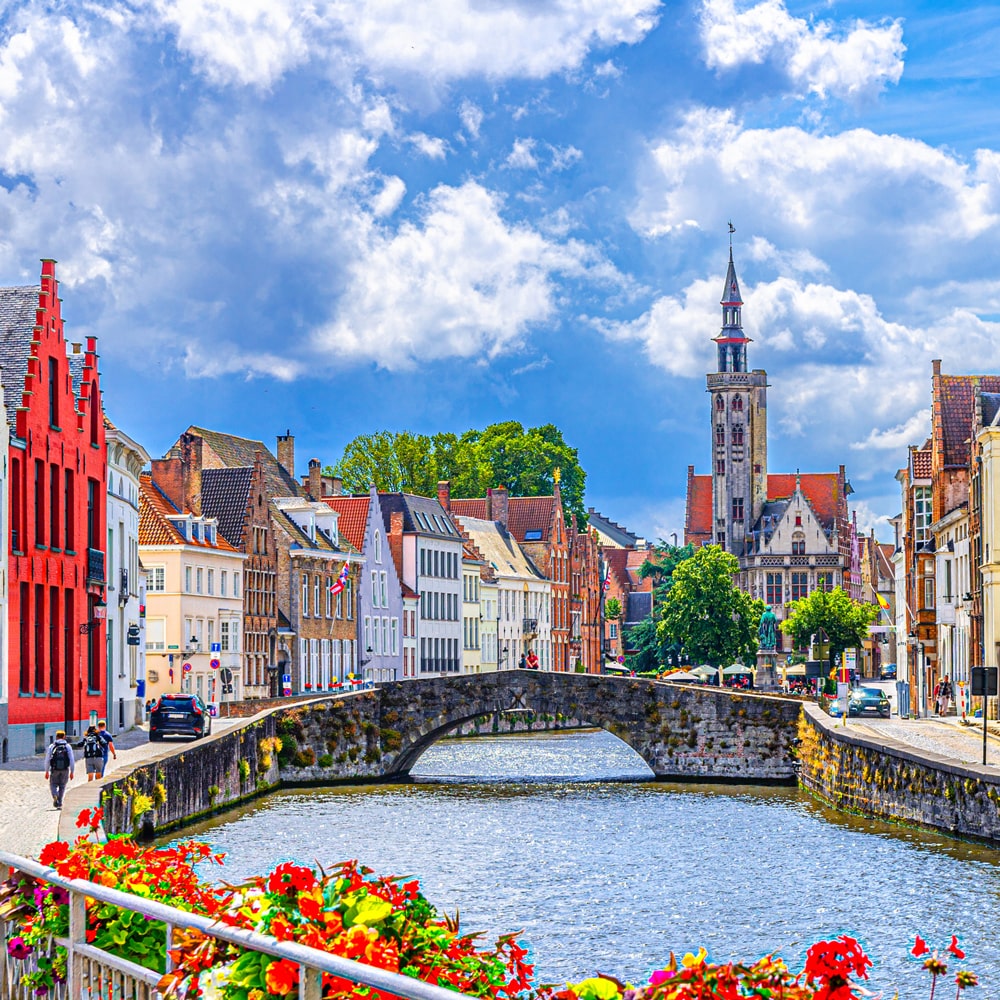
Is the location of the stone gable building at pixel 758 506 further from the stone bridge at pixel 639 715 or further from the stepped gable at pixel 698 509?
the stone bridge at pixel 639 715

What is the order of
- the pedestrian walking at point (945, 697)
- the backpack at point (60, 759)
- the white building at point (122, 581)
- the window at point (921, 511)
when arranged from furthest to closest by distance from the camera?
1. the window at point (921, 511)
2. the pedestrian walking at point (945, 697)
3. the white building at point (122, 581)
4. the backpack at point (60, 759)

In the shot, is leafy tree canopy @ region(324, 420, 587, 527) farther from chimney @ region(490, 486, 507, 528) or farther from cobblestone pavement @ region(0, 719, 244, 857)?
cobblestone pavement @ region(0, 719, 244, 857)

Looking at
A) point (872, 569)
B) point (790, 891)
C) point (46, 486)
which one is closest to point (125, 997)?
point (790, 891)

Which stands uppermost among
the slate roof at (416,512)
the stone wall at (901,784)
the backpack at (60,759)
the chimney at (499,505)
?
the chimney at (499,505)

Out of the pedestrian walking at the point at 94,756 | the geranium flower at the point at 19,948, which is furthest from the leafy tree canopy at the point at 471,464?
the geranium flower at the point at 19,948

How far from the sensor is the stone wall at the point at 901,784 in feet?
104

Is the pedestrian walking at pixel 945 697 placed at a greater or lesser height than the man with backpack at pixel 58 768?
lesser

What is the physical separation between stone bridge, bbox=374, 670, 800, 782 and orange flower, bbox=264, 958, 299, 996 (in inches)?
1821

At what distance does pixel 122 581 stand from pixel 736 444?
384ft

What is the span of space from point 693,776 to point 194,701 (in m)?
14.9

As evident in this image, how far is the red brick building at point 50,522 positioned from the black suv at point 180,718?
74.0 inches

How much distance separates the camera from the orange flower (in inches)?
257

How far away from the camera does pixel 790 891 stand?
2855 centimetres

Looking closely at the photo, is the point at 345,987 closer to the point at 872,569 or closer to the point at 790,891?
the point at 790,891
